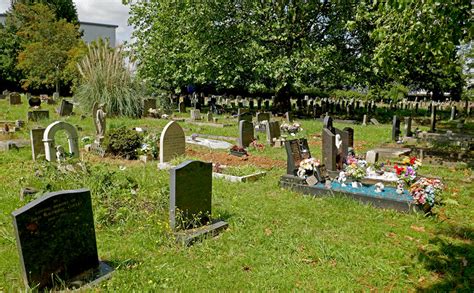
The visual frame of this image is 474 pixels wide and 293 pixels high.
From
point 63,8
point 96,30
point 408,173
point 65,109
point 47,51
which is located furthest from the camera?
point 96,30

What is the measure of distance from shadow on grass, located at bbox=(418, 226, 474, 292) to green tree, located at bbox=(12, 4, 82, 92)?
32541 mm

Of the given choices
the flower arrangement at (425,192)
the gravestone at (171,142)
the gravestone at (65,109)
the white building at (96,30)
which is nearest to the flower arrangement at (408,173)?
the flower arrangement at (425,192)

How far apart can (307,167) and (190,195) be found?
311 cm

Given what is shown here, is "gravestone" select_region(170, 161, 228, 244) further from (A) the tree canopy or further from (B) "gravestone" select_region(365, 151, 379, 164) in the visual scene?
(A) the tree canopy

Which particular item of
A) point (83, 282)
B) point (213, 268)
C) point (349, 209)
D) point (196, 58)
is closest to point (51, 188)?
point (83, 282)

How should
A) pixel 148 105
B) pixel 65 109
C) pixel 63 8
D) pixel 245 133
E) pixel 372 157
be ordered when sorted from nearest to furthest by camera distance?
pixel 372 157 → pixel 245 133 → pixel 65 109 → pixel 148 105 → pixel 63 8

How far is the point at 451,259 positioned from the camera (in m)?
4.92

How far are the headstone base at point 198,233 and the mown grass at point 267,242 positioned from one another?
0.35 feet

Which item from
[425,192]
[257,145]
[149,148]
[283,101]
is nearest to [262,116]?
[257,145]

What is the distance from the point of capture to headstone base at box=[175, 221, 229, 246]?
198 inches

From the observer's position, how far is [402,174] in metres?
7.45

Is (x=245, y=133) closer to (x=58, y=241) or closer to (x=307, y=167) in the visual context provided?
(x=307, y=167)

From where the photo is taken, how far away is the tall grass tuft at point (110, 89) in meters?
17.9

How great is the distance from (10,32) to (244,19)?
1271 inches
